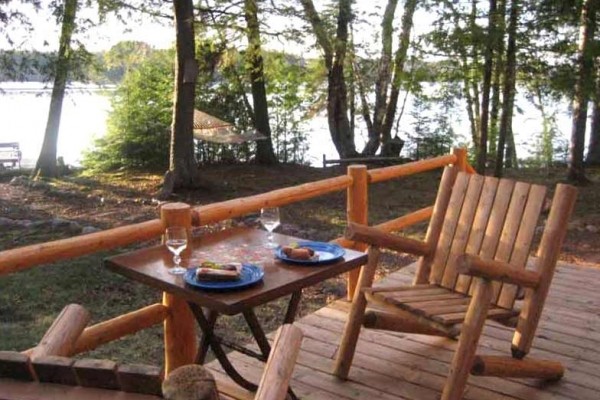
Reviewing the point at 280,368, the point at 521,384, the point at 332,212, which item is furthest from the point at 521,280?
the point at 332,212

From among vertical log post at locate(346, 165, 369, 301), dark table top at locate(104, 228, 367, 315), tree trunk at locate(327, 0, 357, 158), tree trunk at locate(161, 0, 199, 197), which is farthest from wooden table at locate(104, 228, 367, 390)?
tree trunk at locate(327, 0, 357, 158)

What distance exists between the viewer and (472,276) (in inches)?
89.3

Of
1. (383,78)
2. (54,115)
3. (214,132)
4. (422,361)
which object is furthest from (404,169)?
(54,115)

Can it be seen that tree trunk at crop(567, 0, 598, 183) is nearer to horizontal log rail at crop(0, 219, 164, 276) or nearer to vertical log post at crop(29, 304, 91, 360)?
horizontal log rail at crop(0, 219, 164, 276)

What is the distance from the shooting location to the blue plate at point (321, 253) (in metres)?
2.29

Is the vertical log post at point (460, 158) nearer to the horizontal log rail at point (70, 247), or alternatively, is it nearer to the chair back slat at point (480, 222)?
the chair back slat at point (480, 222)

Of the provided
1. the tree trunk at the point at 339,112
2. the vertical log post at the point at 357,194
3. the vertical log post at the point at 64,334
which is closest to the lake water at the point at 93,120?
the tree trunk at the point at 339,112

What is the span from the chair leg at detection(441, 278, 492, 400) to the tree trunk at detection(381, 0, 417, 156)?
7401 mm

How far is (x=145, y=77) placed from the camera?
11.6 m

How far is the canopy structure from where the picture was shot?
399 inches

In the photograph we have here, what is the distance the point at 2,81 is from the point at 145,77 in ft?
10.3

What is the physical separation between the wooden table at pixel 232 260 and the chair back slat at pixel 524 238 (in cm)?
77

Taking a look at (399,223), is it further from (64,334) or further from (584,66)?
(584,66)

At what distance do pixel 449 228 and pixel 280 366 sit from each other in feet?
6.28
